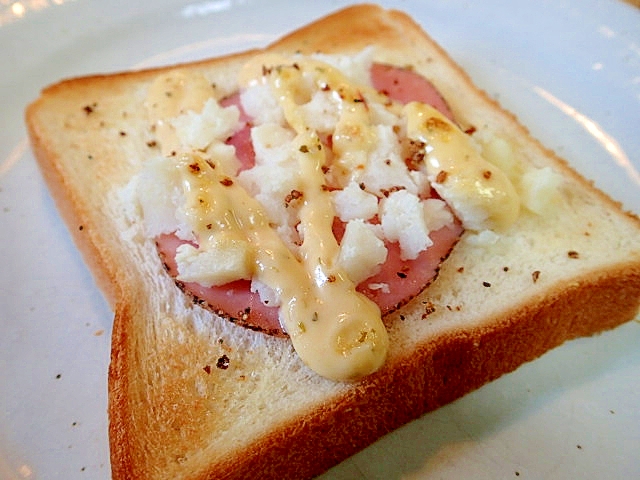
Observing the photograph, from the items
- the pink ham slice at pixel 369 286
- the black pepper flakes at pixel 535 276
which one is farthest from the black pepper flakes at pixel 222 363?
the black pepper flakes at pixel 535 276

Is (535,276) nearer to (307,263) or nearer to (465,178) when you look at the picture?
(465,178)

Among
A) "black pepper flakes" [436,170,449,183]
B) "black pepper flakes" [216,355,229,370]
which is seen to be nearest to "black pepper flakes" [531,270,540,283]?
"black pepper flakes" [436,170,449,183]

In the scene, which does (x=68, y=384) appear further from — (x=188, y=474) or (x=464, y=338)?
(x=464, y=338)

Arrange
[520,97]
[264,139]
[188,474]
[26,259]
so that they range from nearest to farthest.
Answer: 1. [188,474]
2. [264,139]
3. [26,259]
4. [520,97]

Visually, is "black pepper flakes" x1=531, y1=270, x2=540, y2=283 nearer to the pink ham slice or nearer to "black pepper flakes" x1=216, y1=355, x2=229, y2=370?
the pink ham slice

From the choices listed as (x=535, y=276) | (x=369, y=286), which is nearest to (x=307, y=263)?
(x=369, y=286)

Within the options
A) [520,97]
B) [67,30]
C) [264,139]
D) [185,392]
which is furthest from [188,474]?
[67,30]
